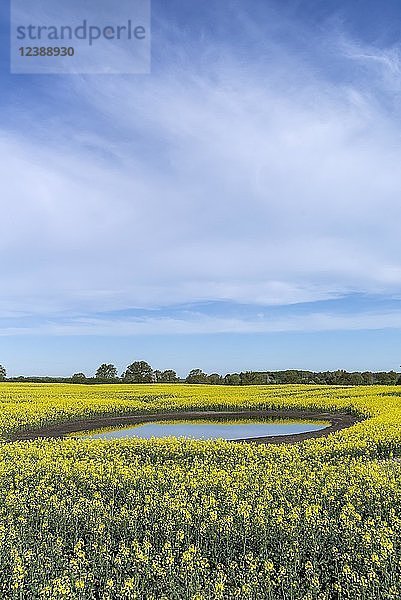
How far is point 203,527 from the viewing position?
26.5ft

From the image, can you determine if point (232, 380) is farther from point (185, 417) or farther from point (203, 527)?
point (203, 527)

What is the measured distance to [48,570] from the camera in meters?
6.80

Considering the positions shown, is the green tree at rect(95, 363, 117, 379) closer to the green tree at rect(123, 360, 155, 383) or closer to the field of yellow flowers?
the green tree at rect(123, 360, 155, 383)

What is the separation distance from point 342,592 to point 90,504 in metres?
4.48

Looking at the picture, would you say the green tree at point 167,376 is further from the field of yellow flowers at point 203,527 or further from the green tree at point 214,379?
the field of yellow flowers at point 203,527

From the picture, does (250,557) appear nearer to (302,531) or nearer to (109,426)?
(302,531)

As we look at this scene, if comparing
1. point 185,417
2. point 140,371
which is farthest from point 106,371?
point 185,417

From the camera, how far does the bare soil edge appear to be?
2094cm

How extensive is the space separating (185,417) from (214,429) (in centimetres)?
423

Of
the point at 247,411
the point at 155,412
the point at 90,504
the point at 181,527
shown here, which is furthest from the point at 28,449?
the point at 247,411

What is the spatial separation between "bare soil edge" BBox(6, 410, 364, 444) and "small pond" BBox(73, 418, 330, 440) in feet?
2.21

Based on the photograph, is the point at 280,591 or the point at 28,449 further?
the point at 28,449

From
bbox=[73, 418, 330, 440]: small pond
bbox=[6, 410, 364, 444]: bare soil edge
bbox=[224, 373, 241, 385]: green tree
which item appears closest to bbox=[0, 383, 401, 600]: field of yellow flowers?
bbox=[6, 410, 364, 444]: bare soil edge

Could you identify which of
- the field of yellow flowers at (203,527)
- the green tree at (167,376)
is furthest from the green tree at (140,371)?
the field of yellow flowers at (203,527)
